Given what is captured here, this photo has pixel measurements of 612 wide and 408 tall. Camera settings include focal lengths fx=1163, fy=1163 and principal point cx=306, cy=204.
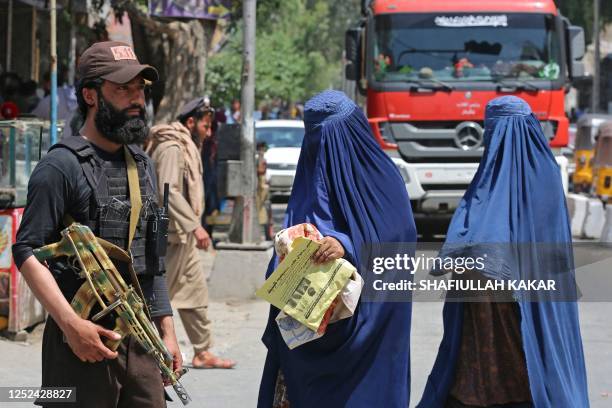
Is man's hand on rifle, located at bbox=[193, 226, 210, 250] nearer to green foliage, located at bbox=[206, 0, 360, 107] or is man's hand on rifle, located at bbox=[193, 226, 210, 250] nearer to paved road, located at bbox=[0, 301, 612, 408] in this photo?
paved road, located at bbox=[0, 301, 612, 408]

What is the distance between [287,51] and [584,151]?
30061 mm

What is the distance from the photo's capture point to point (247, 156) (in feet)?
36.2

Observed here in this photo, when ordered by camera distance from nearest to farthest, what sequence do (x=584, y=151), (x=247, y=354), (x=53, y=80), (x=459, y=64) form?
1. (x=247, y=354)
2. (x=53, y=80)
3. (x=459, y=64)
4. (x=584, y=151)

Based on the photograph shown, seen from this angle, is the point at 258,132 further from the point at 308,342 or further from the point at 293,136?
the point at 308,342

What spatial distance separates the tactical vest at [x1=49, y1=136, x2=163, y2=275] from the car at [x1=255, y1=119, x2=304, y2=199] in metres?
16.3

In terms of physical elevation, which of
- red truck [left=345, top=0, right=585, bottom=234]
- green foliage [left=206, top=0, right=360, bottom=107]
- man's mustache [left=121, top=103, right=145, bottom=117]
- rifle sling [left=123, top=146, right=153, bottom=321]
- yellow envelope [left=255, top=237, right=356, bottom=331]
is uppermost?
green foliage [left=206, top=0, right=360, bottom=107]

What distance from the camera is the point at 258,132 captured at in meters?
23.9

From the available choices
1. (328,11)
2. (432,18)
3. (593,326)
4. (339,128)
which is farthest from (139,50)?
(328,11)

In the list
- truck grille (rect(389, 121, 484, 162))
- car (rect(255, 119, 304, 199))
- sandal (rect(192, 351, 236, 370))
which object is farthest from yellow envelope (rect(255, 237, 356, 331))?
car (rect(255, 119, 304, 199))

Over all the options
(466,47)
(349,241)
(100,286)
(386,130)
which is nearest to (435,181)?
(386,130)

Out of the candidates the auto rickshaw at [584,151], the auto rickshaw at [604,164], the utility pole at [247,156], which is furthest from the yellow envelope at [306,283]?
the auto rickshaw at [584,151]

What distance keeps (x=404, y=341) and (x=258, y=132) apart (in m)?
19.5

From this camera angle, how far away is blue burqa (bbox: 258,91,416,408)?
4371 millimetres

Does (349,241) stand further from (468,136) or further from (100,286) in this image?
(468,136)
